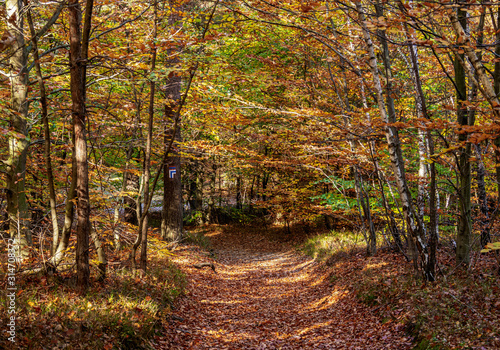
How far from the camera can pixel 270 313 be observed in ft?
26.6

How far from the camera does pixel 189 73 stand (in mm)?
6922

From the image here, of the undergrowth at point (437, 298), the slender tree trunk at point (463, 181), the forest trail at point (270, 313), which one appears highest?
the slender tree trunk at point (463, 181)

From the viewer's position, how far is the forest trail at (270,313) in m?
6.00

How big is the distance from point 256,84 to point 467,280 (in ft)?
31.2

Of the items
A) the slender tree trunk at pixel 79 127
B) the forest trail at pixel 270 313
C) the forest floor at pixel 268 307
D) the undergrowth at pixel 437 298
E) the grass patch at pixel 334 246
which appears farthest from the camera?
the grass patch at pixel 334 246

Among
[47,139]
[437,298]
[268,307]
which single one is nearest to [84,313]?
[47,139]

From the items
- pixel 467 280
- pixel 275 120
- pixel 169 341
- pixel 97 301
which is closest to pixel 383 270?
pixel 467 280

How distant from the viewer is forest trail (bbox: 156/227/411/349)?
6.00 metres

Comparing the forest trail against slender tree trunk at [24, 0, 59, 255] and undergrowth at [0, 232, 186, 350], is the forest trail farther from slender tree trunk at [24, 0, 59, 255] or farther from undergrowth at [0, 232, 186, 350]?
slender tree trunk at [24, 0, 59, 255]

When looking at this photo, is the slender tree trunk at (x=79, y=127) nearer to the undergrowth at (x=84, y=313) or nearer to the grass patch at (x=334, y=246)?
the undergrowth at (x=84, y=313)

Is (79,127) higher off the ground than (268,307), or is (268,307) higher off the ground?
(79,127)

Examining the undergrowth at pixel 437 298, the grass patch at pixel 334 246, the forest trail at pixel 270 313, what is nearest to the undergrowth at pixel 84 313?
the forest trail at pixel 270 313

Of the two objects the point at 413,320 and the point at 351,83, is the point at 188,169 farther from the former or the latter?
the point at 413,320

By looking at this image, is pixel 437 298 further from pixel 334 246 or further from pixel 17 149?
pixel 17 149
